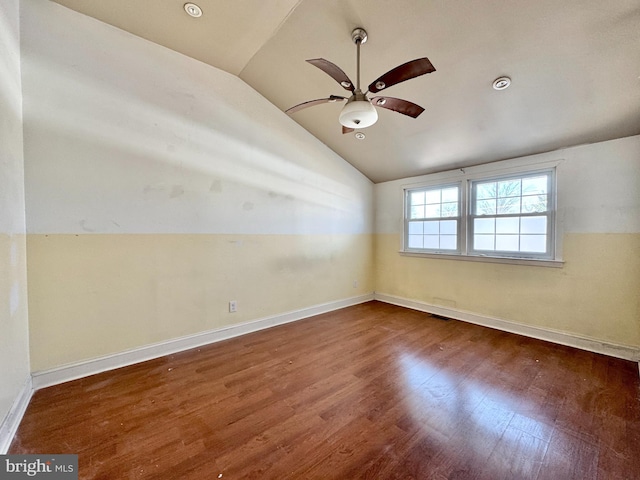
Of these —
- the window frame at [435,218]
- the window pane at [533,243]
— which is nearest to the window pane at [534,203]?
the window pane at [533,243]

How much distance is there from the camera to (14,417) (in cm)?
165

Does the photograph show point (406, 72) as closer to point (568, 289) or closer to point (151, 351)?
point (568, 289)

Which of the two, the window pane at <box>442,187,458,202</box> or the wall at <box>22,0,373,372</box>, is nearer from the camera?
the wall at <box>22,0,373,372</box>

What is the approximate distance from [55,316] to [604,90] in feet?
16.4

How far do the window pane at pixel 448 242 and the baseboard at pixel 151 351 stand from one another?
2345 mm

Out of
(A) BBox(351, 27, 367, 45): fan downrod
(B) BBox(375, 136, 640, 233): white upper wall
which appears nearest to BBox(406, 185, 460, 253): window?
→ (B) BBox(375, 136, 640, 233): white upper wall

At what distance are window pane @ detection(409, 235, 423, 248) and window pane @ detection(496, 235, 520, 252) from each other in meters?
1.13

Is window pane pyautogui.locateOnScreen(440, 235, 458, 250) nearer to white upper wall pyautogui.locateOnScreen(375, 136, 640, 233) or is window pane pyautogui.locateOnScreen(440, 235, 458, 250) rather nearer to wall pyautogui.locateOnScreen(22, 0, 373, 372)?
white upper wall pyautogui.locateOnScreen(375, 136, 640, 233)

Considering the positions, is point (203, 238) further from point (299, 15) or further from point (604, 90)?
point (604, 90)

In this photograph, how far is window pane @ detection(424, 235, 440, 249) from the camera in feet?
13.8

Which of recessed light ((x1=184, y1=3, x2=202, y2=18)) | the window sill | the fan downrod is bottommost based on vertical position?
the window sill

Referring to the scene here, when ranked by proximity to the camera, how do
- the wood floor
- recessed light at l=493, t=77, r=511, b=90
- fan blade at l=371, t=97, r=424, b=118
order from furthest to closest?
recessed light at l=493, t=77, r=511, b=90 → fan blade at l=371, t=97, r=424, b=118 → the wood floor

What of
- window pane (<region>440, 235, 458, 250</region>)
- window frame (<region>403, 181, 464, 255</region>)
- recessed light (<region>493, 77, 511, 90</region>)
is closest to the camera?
recessed light (<region>493, 77, 511, 90</region>)

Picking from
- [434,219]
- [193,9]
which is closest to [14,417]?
[193,9]
